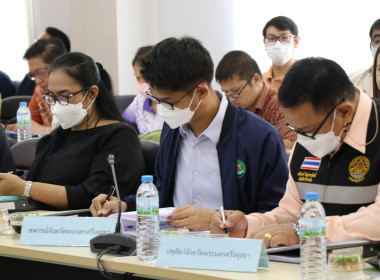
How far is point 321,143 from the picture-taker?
1.95 metres

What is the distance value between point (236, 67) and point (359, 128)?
212 cm

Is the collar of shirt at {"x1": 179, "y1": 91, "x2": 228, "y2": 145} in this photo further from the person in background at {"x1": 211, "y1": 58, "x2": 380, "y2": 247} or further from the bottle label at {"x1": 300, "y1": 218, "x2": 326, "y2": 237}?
the bottle label at {"x1": 300, "y1": 218, "x2": 326, "y2": 237}

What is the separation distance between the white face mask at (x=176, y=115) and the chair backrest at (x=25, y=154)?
3.73 feet

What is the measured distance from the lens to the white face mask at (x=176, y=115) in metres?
2.39

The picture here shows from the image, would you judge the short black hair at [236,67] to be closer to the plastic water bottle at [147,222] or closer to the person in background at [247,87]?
the person in background at [247,87]

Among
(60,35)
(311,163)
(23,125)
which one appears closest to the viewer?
(311,163)

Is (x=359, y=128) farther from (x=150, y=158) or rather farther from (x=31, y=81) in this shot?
(x=31, y=81)

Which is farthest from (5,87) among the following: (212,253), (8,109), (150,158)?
(212,253)

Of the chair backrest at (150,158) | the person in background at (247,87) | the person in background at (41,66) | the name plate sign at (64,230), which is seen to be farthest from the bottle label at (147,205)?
the person in background at (41,66)

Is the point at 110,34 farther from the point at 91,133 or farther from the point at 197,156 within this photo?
the point at 197,156

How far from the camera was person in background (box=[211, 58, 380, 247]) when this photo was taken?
1.85 meters

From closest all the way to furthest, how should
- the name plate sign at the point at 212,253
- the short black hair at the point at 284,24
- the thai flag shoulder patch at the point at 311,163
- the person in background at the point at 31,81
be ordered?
the name plate sign at the point at 212,253 < the thai flag shoulder patch at the point at 311,163 < the short black hair at the point at 284,24 < the person in background at the point at 31,81

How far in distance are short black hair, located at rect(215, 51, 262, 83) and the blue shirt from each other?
1.47 metres

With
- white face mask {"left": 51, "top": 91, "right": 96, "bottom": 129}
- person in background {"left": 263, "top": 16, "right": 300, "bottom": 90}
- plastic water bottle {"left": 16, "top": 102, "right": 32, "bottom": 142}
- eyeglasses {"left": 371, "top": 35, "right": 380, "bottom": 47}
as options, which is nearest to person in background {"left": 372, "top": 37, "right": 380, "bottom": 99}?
white face mask {"left": 51, "top": 91, "right": 96, "bottom": 129}
